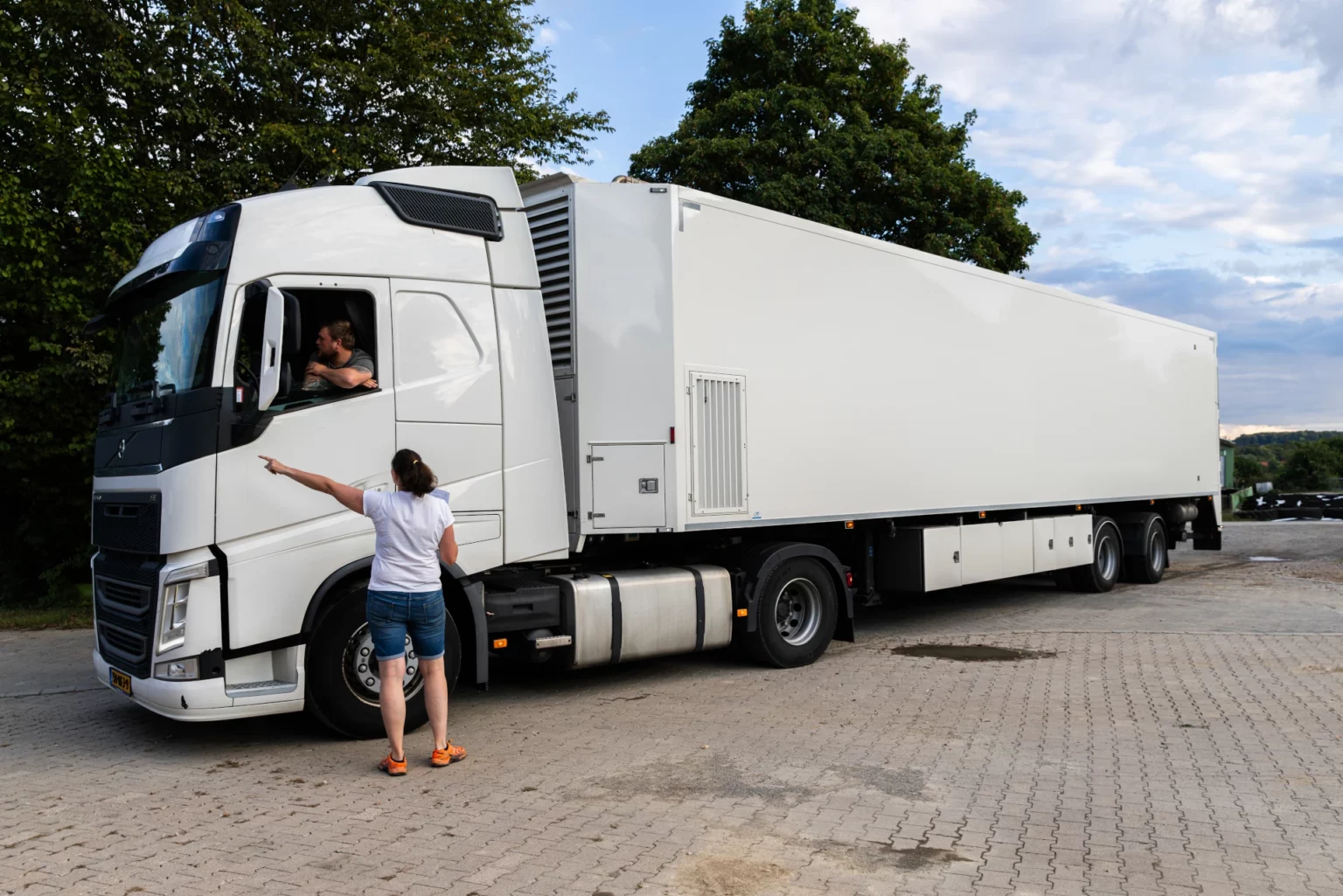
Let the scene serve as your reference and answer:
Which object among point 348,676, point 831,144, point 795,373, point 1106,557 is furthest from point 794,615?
point 831,144

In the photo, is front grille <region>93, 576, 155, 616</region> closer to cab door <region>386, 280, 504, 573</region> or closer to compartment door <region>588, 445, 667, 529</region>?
cab door <region>386, 280, 504, 573</region>

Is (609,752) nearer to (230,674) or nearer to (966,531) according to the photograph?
(230,674)

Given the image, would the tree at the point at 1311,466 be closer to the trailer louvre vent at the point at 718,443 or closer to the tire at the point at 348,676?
the trailer louvre vent at the point at 718,443

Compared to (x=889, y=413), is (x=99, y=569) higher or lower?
lower

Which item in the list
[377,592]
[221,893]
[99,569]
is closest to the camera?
[221,893]

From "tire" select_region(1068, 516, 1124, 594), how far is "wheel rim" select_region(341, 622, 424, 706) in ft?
32.8

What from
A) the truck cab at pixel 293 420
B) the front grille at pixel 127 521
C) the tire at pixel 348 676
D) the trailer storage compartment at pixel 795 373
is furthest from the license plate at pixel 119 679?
the trailer storage compartment at pixel 795 373

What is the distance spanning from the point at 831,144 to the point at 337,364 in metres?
18.5

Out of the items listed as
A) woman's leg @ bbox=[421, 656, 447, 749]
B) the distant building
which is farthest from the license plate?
the distant building

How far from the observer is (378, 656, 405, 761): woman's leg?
5.83m

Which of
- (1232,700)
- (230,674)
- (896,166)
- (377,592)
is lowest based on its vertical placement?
(1232,700)

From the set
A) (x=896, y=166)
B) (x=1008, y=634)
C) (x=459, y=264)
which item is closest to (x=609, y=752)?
(x=459, y=264)

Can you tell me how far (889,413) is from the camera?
32.1 feet

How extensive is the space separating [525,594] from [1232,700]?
16.3 ft
